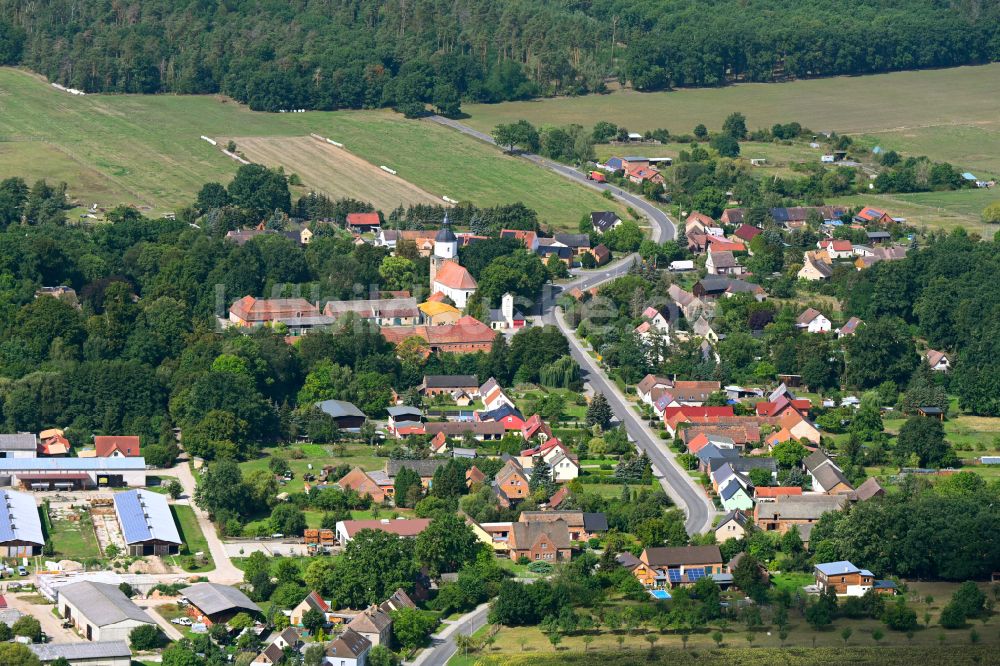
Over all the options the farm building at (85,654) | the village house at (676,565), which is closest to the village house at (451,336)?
the village house at (676,565)

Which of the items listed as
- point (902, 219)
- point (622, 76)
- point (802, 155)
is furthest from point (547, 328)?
point (622, 76)

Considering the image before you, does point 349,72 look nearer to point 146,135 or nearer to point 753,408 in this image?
point 146,135

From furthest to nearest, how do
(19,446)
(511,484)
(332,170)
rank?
1. (332,170)
2. (19,446)
3. (511,484)

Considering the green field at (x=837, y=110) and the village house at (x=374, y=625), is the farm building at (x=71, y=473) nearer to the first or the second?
the village house at (x=374, y=625)

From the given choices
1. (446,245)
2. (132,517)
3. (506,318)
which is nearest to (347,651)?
(132,517)

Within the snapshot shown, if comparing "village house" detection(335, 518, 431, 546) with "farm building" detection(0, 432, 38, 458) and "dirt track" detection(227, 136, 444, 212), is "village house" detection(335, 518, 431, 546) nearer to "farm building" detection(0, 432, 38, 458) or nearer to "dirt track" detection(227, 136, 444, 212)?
"farm building" detection(0, 432, 38, 458)

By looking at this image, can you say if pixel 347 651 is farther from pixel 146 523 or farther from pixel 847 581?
pixel 847 581

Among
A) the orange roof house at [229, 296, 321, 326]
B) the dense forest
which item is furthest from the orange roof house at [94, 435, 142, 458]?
the dense forest

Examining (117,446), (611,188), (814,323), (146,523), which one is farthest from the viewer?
(611,188)
